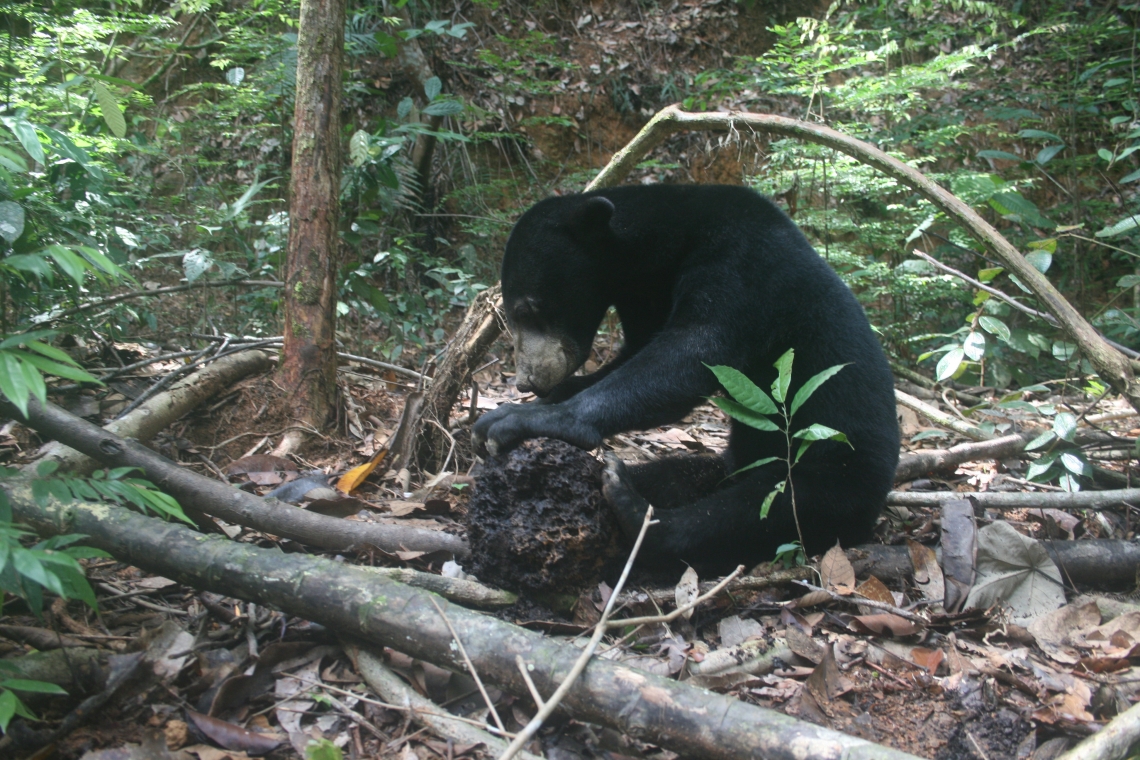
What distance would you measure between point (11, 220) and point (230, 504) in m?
1.22

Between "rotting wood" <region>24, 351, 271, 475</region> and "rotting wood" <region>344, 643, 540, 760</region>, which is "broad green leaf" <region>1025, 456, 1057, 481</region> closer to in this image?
"rotting wood" <region>344, 643, 540, 760</region>

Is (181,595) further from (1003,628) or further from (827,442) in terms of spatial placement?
(1003,628)

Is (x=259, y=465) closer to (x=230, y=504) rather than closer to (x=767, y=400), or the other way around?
(x=230, y=504)

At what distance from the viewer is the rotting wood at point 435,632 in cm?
154

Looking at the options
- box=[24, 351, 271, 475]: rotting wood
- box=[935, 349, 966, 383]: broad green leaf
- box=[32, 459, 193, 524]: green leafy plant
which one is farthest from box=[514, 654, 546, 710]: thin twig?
box=[935, 349, 966, 383]: broad green leaf

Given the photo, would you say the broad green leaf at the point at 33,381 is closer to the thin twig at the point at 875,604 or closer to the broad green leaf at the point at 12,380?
the broad green leaf at the point at 12,380

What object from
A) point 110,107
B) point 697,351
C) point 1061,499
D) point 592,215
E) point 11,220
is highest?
point 110,107

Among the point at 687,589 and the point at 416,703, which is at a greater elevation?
the point at 416,703

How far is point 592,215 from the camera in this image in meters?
3.39

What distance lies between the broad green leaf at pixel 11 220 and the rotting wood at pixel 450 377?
1.94 metres

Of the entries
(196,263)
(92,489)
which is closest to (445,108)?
(196,263)

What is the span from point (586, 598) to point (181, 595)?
1451 millimetres

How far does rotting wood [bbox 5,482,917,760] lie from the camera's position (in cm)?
154

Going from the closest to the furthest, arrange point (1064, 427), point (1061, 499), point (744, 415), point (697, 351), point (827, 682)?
A: 1. point (827, 682)
2. point (744, 415)
3. point (697, 351)
4. point (1061, 499)
5. point (1064, 427)
